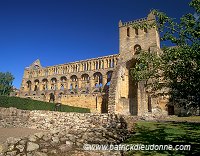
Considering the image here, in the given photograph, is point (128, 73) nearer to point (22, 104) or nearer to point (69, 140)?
point (22, 104)

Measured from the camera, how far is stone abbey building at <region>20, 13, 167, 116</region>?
1284 inches

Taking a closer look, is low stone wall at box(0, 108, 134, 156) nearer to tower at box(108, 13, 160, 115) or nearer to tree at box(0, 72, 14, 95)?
tower at box(108, 13, 160, 115)

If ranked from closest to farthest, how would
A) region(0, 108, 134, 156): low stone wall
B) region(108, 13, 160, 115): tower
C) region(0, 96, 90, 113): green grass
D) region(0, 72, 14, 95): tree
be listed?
region(0, 108, 134, 156): low stone wall < region(0, 96, 90, 113): green grass < region(108, 13, 160, 115): tower < region(0, 72, 14, 95): tree

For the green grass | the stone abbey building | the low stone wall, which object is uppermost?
the stone abbey building

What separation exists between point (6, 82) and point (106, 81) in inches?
1409

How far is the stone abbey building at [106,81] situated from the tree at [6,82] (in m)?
5.26

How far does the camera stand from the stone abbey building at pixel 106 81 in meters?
32.6

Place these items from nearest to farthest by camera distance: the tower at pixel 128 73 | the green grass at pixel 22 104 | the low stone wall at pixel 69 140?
1. the low stone wall at pixel 69 140
2. the green grass at pixel 22 104
3. the tower at pixel 128 73

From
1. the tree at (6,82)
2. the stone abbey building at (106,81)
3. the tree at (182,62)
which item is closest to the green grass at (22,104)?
the stone abbey building at (106,81)

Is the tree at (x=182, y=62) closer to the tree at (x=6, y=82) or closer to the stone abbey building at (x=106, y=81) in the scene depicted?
the stone abbey building at (x=106, y=81)

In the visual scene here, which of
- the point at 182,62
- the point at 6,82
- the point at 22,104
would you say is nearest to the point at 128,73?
the point at 22,104

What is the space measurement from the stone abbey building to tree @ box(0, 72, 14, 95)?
526 cm

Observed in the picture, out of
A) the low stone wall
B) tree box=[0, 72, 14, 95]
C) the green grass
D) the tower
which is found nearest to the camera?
the low stone wall

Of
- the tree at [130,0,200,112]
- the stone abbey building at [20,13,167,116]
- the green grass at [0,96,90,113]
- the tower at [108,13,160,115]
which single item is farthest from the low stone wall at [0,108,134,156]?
the tower at [108,13,160,115]
